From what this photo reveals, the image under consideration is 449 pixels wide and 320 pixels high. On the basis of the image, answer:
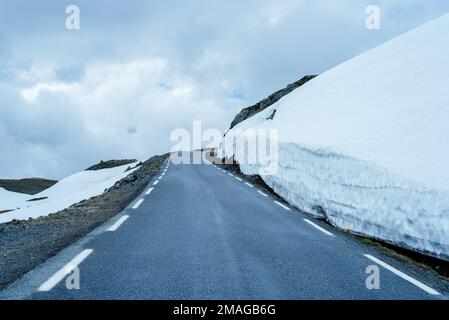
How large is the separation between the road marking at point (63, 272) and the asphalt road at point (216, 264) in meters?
0.01

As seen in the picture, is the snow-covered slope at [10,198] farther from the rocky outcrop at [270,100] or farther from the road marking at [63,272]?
the road marking at [63,272]

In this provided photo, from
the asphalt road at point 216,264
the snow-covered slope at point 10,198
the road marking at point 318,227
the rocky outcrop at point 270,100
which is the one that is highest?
the rocky outcrop at point 270,100

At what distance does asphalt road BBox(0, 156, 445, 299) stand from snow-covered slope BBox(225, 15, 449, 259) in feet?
2.82

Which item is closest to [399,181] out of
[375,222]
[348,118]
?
[375,222]

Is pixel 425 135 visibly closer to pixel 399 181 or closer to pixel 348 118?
pixel 399 181

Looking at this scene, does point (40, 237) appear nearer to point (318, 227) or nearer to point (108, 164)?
point (318, 227)

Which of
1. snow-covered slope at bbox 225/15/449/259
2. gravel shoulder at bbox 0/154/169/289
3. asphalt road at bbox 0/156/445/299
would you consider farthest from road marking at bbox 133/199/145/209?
snow-covered slope at bbox 225/15/449/259

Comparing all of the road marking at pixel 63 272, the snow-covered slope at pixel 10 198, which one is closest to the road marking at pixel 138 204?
the road marking at pixel 63 272

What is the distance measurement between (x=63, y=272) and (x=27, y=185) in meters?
90.7

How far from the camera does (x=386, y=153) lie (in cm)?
1016

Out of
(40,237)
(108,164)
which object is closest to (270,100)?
(108,164)

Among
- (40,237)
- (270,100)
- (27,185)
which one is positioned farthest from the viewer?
(27,185)

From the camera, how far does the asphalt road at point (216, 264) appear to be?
4508 mm

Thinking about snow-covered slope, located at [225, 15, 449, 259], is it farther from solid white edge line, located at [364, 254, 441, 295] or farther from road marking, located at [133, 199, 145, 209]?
road marking, located at [133, 199, 145, 209]
